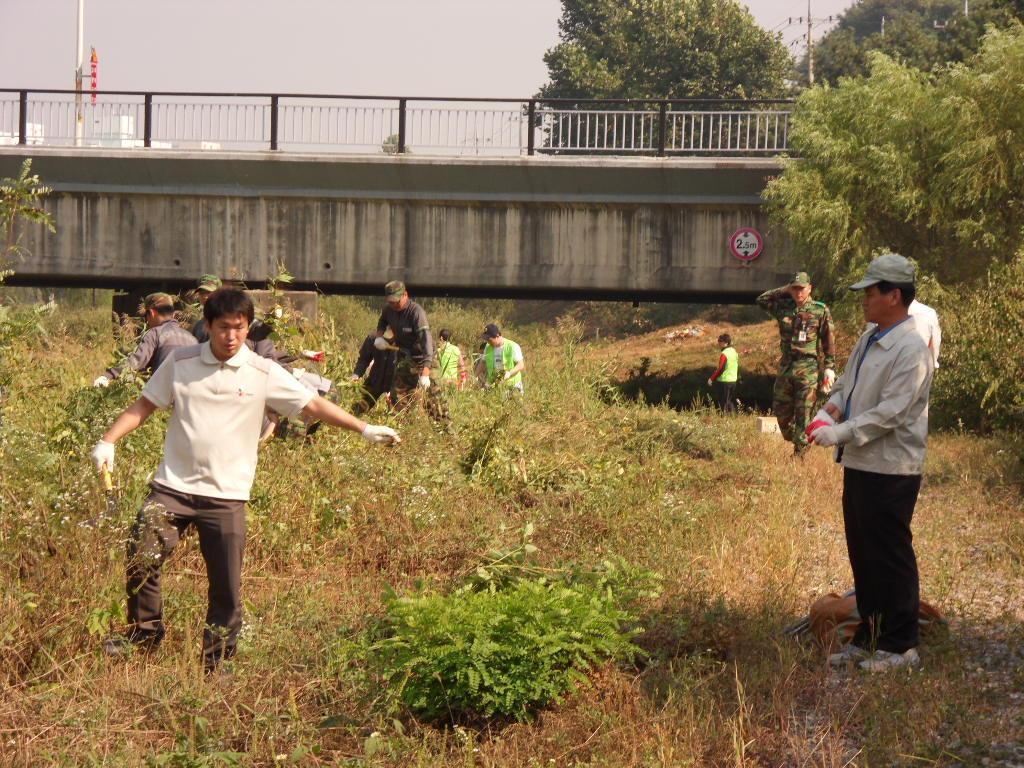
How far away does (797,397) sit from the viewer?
1270cm

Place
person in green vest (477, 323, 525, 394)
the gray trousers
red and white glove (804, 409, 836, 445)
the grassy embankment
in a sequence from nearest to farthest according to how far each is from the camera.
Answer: the grassy embankment < the gray trousers < red and white glove (804, 409, 836, 445) < person in green vest (477, 323, 525, 394)

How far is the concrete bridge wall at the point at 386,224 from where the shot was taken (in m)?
23.1

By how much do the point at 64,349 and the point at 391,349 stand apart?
187 inches

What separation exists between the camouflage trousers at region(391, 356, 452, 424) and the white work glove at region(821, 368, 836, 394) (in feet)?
12.3

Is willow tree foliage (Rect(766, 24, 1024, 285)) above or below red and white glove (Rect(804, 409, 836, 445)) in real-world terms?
above

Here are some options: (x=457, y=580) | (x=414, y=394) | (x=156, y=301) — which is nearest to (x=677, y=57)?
(x=414, y=394)

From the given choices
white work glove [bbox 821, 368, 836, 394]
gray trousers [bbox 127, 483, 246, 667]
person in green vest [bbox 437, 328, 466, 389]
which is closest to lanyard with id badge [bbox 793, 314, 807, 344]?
white work glove [bbox 821, 368, 836, 394]

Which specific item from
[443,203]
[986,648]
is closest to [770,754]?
[986,648]

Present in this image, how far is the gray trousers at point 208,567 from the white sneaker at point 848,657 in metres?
2.82

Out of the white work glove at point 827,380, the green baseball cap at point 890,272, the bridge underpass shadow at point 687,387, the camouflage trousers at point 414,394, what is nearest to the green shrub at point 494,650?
the green baseball cap at point 890,272

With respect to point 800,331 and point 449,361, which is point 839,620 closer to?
point 800,331

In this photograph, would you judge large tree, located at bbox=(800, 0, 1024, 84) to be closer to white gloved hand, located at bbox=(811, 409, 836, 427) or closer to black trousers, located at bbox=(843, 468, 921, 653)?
white gloved hand, located at bbox=(811, 409, 836, 427)

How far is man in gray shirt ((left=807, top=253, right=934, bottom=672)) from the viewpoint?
19.5 ft

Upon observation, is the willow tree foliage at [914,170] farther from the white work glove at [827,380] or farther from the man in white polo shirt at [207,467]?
the man in white polo shirt at [207,467]
